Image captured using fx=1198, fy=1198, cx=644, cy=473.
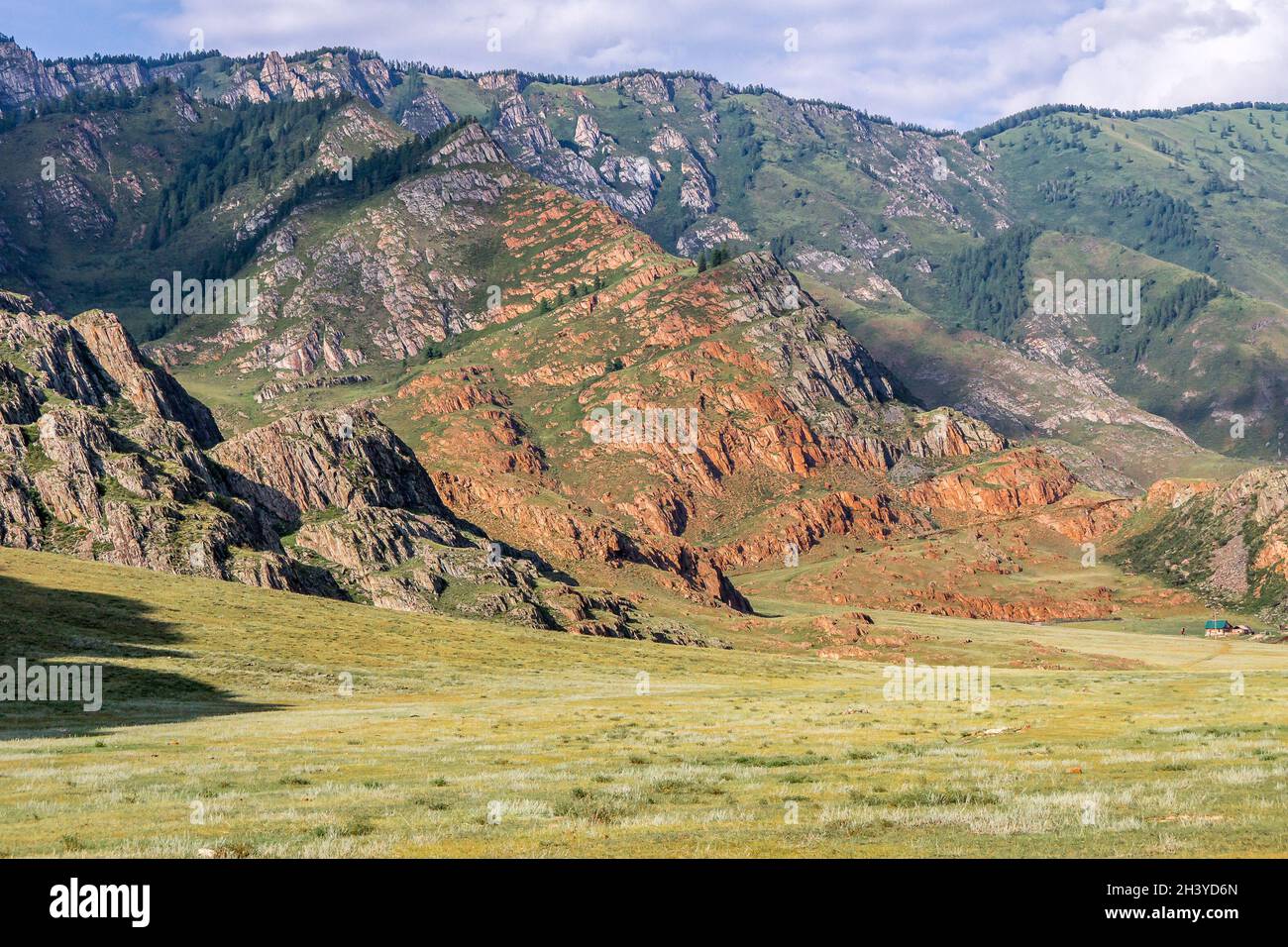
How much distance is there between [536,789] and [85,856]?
1294 cm

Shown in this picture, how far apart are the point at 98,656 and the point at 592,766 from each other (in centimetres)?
5964

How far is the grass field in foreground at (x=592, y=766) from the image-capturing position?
24.8 m

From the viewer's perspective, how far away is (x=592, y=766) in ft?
131

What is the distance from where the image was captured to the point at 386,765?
40094 mm

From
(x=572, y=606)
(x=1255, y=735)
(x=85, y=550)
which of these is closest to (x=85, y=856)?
(x=1255, y=735)
